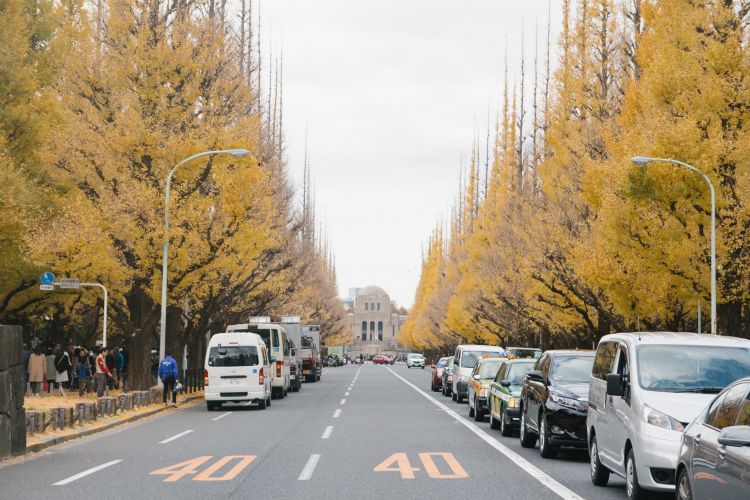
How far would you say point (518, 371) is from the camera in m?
21.1

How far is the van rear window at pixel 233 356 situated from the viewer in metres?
28.7

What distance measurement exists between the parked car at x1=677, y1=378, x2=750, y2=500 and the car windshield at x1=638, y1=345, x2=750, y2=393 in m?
2.65

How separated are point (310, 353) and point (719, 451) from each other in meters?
50.1

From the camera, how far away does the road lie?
1162cm

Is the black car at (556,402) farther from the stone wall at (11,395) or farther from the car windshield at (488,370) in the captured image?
the stone wall at (11,395)

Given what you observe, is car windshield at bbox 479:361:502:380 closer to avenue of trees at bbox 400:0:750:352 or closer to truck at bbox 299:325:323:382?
avenue of trees at bbox 400:0:750:352

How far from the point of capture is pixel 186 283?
33.2 meters

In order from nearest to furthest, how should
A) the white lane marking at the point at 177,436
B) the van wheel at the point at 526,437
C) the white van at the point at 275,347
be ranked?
the van wheel at the point at 526,437
the white lane marking at the point at 177,436
the white van at the point at 275,347

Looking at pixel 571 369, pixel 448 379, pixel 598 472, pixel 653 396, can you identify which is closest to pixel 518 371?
pixel 571 369

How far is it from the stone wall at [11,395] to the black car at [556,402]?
8.36 m

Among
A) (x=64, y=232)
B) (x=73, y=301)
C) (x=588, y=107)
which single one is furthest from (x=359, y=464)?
(x=73, y=301)

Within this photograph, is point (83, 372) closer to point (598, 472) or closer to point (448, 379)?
point (448, 379)

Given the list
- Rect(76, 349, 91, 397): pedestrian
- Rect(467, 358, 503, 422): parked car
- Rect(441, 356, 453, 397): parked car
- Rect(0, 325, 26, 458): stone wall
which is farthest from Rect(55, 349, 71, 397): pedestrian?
Rect(0, 325, 26, 458): stone wall

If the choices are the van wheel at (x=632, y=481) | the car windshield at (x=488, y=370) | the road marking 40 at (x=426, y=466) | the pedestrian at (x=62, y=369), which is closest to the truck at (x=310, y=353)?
the pedestrian at (x=62, y=369)
